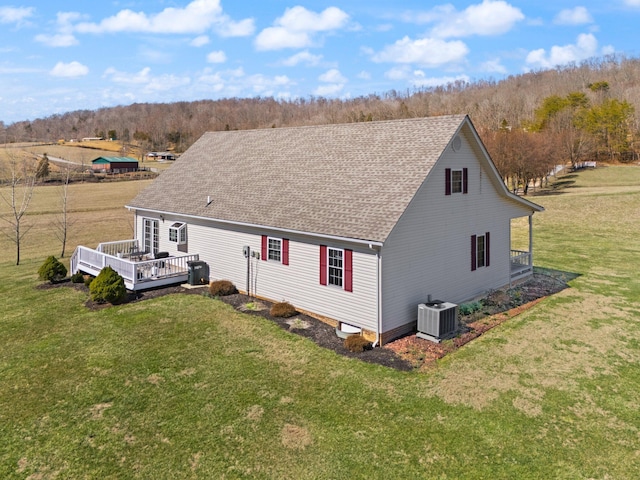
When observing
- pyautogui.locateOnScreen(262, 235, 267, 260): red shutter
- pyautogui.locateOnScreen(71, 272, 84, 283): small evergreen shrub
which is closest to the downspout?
pyautogui.locateOnScreen(262, 235, 267, 260): red shutter

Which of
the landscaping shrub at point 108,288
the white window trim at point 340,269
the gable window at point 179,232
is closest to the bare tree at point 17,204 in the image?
the gable window at point 179,232

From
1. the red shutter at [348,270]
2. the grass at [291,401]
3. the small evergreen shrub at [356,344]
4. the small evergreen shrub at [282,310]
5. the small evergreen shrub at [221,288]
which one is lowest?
the grass at [291,401]

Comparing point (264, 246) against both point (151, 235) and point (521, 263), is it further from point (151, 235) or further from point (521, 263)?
point (521, 263)

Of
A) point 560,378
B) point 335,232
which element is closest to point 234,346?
point 335,232

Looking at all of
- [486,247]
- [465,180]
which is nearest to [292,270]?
[465,180]

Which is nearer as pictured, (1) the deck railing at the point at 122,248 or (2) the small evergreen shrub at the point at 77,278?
(2) the small evergreen shrub at the point at 77,278

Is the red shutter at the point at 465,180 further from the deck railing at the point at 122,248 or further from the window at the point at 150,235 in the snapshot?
the deck railing at the point at 122,248

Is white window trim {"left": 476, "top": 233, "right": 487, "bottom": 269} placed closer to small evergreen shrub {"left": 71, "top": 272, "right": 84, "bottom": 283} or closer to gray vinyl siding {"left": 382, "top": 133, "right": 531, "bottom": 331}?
gray vinyl siding {"left": 382, "top": 133, "right": 531, "bottom": 331}

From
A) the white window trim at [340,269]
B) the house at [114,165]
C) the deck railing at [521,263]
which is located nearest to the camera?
the white window trim at [340,269]
